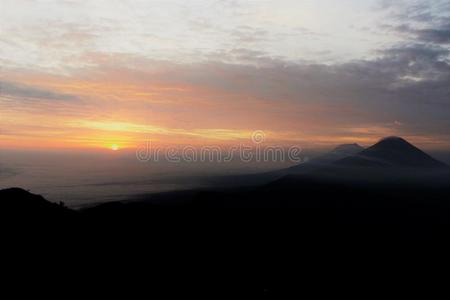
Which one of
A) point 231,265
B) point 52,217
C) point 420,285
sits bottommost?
point 420,285

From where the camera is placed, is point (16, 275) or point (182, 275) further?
point (182, 275)

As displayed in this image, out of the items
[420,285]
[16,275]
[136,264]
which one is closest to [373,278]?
[420,285]

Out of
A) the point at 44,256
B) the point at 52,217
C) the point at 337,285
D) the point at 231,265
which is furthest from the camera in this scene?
the point at 337,285

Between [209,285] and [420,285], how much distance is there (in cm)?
6890

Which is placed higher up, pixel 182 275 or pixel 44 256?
pixel 44 256

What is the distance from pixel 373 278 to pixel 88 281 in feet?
270

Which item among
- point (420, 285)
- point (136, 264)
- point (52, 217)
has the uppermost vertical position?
point (52, 217)

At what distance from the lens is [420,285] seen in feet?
337

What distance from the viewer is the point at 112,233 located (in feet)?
261

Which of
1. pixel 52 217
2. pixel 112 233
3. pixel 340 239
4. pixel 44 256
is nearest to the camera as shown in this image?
pixel 44 256

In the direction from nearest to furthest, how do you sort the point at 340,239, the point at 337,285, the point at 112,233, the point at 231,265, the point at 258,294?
the point at 258,294 < the point at 112,233 < the point at 231,265 < the point at 337,285 < the point at 340,239

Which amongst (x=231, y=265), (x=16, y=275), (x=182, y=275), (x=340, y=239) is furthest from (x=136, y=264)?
(x=340, y=239)

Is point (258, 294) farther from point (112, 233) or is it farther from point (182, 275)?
point (112, 233)

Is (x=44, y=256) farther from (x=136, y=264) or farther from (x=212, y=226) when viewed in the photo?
(x=212, y=226)
